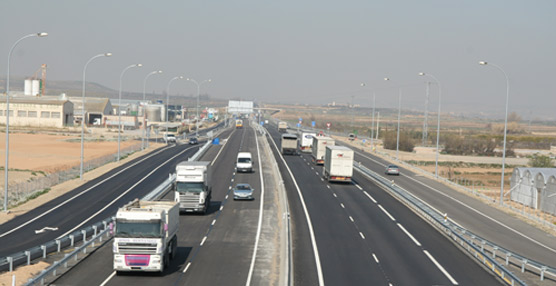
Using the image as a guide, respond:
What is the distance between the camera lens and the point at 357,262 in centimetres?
2739

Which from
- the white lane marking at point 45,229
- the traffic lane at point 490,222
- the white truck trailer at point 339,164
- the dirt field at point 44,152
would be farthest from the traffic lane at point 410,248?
the dirt field at point 44,152

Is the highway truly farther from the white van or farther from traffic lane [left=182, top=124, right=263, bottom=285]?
the white van

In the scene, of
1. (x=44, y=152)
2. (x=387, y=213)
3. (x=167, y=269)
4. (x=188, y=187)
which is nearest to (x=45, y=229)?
(x=188, y=187)

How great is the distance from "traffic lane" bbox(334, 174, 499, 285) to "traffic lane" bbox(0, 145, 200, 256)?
1745cm

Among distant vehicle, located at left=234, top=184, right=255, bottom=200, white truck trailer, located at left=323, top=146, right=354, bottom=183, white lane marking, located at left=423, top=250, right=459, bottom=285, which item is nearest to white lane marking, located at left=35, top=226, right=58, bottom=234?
distant vehicle, located at left=234, top=184, right=255, bottom=200

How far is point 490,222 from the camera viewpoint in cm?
4203

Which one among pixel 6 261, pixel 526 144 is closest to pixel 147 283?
pixel 6 261

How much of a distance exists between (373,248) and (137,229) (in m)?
13.0

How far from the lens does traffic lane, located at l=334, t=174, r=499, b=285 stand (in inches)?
989

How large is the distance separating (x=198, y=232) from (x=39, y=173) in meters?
36.2

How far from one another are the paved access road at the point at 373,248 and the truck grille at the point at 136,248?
597 cm

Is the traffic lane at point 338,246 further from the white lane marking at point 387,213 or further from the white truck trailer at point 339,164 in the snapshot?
the white truck trailer at point 339,164

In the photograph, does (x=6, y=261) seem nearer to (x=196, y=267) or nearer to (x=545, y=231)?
(x=196, y=267)

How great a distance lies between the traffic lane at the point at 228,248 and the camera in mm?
23969
